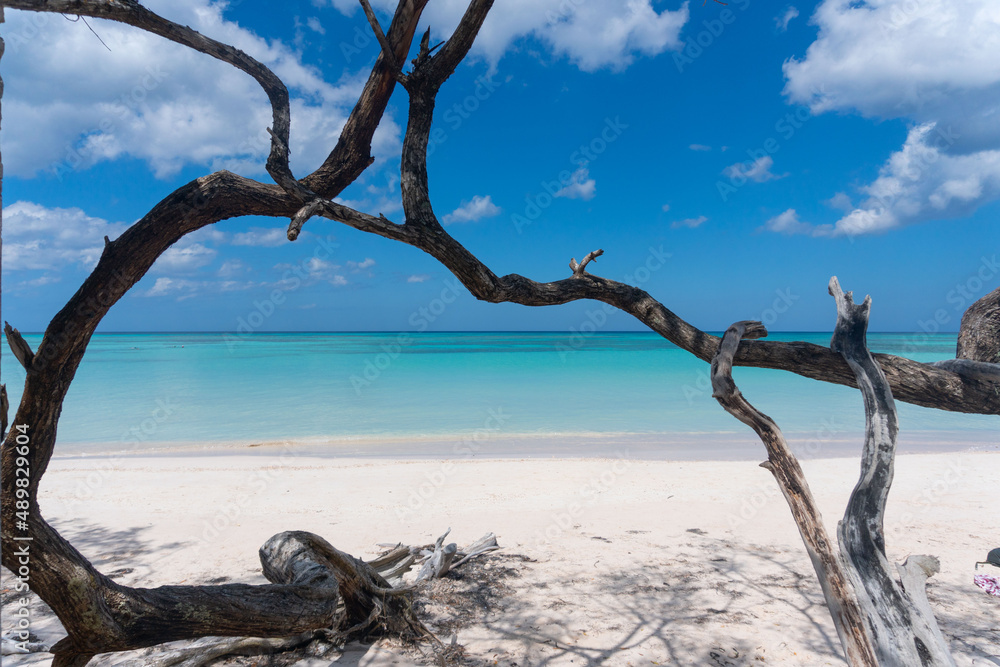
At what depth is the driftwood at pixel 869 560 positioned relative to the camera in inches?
76.4

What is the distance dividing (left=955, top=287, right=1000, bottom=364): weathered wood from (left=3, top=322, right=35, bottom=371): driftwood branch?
3.86 meters

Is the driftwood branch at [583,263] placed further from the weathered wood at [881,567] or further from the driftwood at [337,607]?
the driftwood at [337,607]

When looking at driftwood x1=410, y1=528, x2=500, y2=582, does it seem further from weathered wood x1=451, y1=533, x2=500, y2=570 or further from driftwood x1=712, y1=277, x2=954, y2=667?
driftwood x1=712, y1=277, x2=954, y2=667

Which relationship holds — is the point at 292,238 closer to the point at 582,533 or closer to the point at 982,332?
the point at 982,332

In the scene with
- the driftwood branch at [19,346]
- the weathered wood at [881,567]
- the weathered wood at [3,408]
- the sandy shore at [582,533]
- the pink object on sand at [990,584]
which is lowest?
the sandy shore at [582,533]

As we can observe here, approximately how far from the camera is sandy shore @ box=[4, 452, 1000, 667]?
131 inches

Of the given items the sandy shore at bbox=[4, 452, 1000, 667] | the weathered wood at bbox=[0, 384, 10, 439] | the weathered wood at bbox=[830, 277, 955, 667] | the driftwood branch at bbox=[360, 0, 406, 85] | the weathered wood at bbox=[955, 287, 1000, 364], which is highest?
the driftwood branch at bbox=[360, 0, 406, 85]

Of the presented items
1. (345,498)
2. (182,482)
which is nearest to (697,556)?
(345,498)

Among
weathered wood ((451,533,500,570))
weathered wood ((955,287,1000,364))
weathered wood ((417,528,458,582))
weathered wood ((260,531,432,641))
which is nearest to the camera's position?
weathered wood ((955,287,1000,364))

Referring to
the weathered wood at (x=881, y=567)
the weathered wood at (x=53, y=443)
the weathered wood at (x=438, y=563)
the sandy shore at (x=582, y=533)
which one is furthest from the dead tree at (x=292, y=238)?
the weathered wood at (x=438, y=563)

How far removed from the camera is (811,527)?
211cm

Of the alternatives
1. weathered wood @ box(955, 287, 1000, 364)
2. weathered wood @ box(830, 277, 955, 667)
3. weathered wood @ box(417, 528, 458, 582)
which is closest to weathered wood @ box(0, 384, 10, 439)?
weathered wood @ box(830, 277, 955, 667)

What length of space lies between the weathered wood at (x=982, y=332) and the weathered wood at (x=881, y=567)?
2.71 feet

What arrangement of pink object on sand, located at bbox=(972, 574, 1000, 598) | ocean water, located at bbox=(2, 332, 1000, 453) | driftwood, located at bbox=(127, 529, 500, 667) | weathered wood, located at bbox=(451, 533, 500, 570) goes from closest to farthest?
1. driftwood, located at bbox=(127, 529, 500, 667)
2. pink object on sand, located at bbox=(972, 574, 1000, 598)
3. weathered wood, located at bbox=(451, 533, 500, 570)
4. ocean water, located at bbox=(2, 332, 1000, 453)
